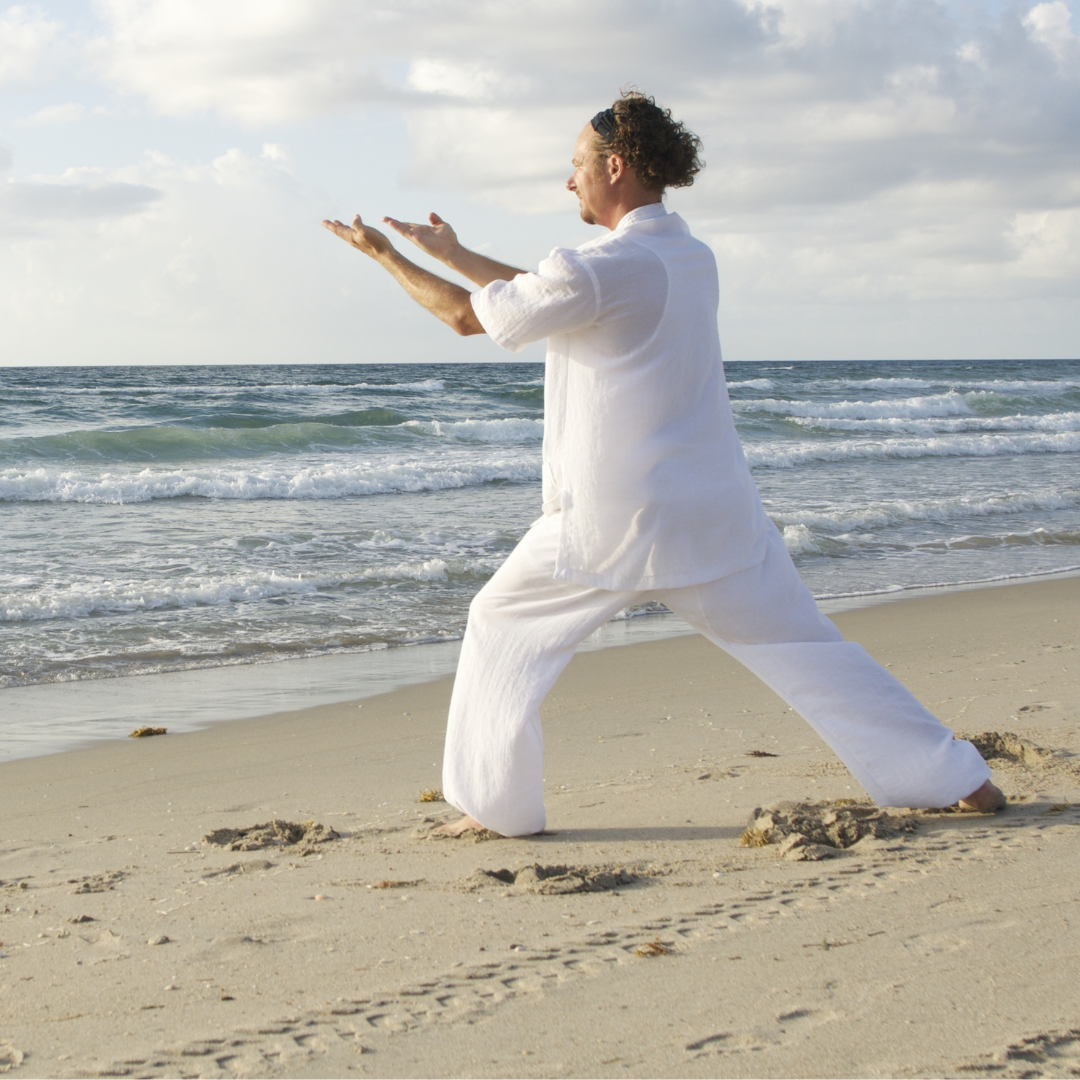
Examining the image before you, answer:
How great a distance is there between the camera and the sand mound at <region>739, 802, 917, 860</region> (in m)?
2.87

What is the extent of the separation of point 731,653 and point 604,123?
1.35 meters

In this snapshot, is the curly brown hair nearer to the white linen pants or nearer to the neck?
the neck

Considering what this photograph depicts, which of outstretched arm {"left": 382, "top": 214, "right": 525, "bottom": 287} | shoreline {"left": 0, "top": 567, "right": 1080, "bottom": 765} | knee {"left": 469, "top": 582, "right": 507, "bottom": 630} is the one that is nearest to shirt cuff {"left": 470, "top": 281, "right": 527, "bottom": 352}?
outstretched arm {"left": 382, "top": 214, "right": 525, "bottom": 287}

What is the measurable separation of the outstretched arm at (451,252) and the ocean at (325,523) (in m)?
2.89

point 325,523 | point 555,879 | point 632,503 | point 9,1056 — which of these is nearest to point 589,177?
point 632,503

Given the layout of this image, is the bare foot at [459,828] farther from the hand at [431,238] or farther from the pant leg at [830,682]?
the hand at [431,238]

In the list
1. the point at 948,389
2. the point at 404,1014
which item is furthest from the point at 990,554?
the point at 948,389

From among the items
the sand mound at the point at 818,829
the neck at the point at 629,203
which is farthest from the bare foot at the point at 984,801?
the neck at the point at 629,203

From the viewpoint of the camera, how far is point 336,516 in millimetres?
11797

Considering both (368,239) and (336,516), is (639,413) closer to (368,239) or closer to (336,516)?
(368,239)

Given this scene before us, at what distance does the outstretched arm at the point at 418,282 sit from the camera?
2699mm

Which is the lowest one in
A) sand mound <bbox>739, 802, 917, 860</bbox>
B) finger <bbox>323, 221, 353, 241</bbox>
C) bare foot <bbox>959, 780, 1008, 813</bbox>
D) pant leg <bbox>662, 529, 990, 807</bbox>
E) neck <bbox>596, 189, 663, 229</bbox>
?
sand mound <bbox>739, 802, 917, 860</bbox>

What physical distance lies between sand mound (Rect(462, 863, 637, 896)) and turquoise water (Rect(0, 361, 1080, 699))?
3714 millimetres

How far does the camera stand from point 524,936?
93.4 inches
